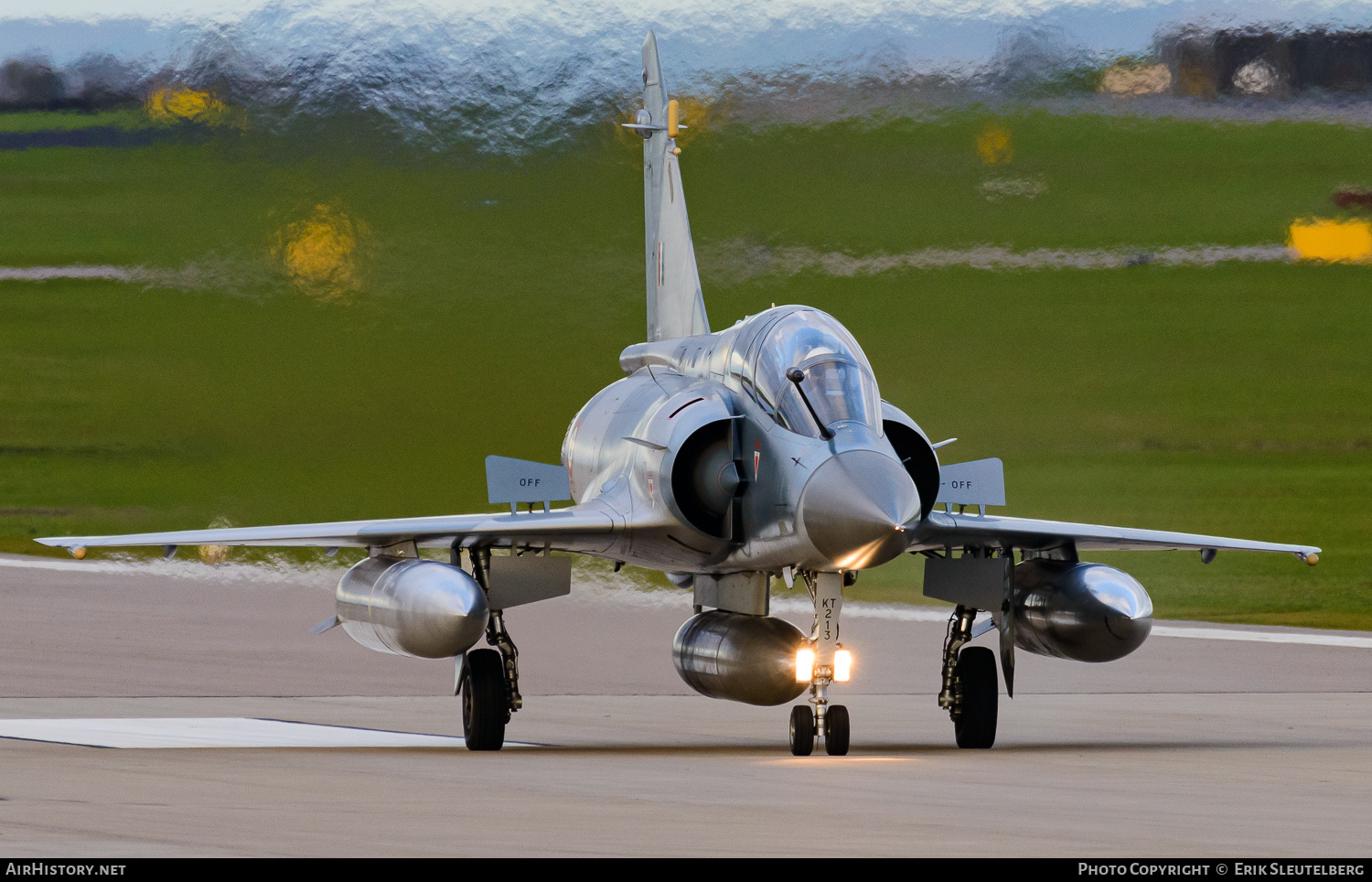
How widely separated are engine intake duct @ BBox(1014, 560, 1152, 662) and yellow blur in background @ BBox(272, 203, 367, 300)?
14.2m

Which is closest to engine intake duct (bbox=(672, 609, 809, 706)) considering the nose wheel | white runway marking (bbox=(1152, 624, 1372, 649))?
the nose wheel

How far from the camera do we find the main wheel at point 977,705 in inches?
501

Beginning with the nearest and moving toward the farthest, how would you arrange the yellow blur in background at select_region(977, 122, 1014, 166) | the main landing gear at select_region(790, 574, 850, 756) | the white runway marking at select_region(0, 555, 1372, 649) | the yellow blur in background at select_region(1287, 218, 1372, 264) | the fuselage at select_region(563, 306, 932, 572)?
the fuselage at select_region(563, 306, 932, 572) → the main landing gear at select_region(790, 574, 850, 756) → the white runway marking at select_region(0, 555, 1372, 649) → the yellow blur in background at select_region(977, 122, 1014, 166) → the yellow blur in background at select_region(1287, 218, 1372, 264)

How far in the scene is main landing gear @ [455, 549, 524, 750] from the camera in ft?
41.4

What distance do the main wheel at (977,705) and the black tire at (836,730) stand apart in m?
1.82

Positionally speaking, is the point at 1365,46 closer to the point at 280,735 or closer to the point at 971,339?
the point at 971,339

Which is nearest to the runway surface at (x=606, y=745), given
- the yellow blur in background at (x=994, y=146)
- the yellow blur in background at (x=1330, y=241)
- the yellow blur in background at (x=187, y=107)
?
the yellow blur in background at (x=187, y=107)

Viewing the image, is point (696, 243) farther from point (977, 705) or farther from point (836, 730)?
point (836, 730)

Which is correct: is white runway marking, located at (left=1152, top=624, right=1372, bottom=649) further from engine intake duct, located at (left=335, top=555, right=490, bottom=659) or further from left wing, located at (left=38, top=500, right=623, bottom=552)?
engine intake duct, located at (left=335, top=555, right=490, bottom=659)

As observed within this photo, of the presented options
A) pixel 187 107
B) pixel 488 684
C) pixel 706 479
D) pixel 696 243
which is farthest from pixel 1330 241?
pixel 488 684

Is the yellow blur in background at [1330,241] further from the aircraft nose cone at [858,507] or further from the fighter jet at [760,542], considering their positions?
the aircraft nose cone at [858,507]

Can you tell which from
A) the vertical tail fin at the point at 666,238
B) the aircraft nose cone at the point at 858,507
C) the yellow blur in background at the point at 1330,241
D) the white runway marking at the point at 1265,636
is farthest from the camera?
the yellow blur in background at the point at 1330,241

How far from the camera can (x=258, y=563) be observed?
22250mm

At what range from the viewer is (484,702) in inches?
498
